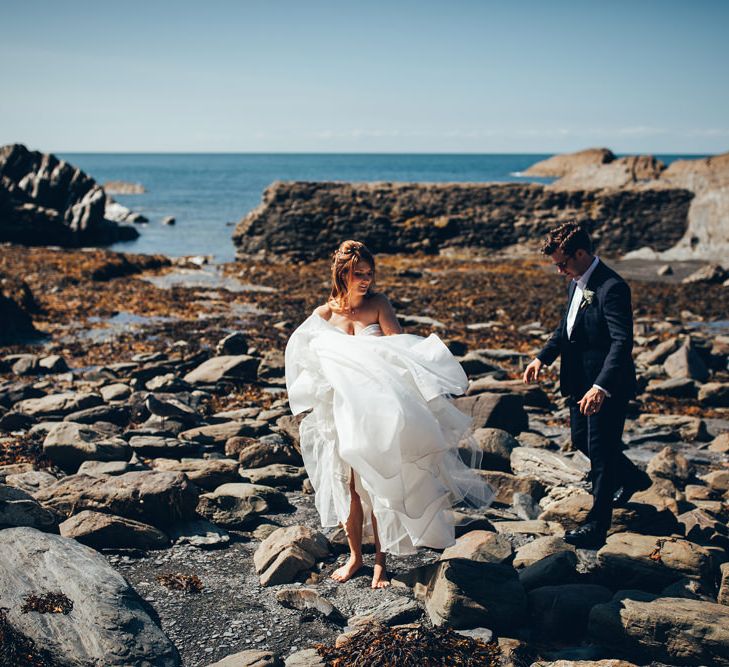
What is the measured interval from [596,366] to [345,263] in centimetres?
205

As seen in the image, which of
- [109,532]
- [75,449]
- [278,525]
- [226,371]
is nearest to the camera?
[109,532]

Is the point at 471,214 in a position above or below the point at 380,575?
above

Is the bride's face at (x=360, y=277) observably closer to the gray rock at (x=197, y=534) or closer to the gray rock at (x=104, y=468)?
the gray rock at (x=197, y=534)

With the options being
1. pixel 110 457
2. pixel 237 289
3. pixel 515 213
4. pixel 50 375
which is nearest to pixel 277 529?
pixel 110 457

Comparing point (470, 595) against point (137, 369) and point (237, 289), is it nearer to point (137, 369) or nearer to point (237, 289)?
point (137, 369)

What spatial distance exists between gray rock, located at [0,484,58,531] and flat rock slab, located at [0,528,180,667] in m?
0.52

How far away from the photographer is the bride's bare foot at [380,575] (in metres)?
5.05

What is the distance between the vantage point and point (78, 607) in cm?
426

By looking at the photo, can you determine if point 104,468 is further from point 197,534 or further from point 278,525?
point 278,525

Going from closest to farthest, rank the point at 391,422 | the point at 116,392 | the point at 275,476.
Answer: the point at 391,422, the point at 275,476, the point at 116,392

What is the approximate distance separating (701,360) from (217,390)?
25.7 feet

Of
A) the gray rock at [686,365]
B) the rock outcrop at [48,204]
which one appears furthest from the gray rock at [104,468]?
the rock outcrop at [48,204]

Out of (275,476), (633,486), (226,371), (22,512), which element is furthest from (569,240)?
(226,371)

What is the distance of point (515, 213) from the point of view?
2775 cm
